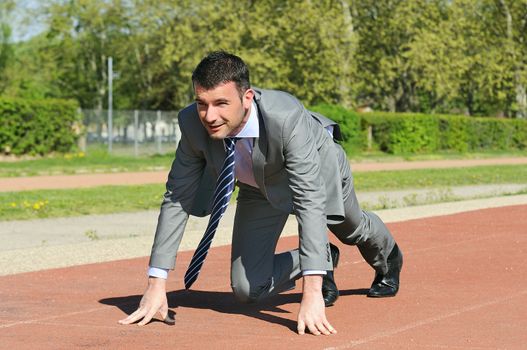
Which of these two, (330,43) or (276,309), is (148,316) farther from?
(330,43)

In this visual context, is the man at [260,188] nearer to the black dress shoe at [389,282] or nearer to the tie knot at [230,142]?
the tie knot at [230,142]

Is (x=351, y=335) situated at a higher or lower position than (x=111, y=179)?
higher

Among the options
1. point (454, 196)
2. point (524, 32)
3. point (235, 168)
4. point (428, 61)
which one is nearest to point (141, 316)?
point (235, 168)

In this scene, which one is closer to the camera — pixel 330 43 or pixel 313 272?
pixel 313 272

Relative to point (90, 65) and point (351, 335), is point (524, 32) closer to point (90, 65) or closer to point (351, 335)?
point (90, 65)

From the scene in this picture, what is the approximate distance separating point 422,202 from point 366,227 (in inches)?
425

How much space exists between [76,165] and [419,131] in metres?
18.5

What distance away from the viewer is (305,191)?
6176mm

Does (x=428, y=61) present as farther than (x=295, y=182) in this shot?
Yes

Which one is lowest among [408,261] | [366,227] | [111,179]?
[111,179]

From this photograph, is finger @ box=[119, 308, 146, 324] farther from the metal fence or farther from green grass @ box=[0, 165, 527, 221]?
the metal fence

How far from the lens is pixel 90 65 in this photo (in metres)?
65.4

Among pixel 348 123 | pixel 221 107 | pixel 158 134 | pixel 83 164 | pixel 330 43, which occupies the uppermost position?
pixel 221 107

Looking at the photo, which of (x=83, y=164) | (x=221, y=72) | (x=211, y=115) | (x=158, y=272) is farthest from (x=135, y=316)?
(x=83, y=164)
